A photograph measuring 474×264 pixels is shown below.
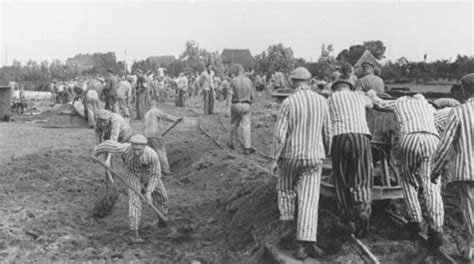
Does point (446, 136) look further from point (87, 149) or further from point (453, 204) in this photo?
point (87, 149)

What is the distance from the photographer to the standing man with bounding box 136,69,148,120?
2177cm

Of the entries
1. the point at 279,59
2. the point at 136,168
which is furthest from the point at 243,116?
the point at 279,59

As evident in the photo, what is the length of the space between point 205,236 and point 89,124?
14.0 metres

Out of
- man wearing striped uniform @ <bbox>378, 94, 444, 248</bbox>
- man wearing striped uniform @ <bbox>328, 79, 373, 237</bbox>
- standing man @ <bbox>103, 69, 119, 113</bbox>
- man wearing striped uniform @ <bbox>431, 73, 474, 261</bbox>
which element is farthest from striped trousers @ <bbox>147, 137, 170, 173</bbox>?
man wearing striped uniform @ <bbox>431, 73, 474, 261</bbox>

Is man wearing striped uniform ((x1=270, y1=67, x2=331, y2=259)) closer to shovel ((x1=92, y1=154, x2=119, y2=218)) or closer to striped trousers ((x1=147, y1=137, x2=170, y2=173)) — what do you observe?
shovel ((x1=92, y1=154, x2=119, y2=218))

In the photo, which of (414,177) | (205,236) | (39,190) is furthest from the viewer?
(39,190)

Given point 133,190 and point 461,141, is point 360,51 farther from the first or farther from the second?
point 461,141

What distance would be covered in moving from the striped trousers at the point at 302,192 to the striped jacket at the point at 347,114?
0.50m

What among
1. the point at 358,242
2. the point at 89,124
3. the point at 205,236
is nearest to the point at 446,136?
the point at 358,242

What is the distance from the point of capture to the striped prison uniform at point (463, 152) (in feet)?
19.2

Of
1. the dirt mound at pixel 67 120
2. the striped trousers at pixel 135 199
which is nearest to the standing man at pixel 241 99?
the striped trousers at pixel 135 199

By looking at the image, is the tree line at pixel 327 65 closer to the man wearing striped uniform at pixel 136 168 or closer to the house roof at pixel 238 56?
the man wearing striped uniform at pixel 136 168

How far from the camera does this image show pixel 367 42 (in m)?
42.6

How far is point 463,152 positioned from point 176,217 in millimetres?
5501
